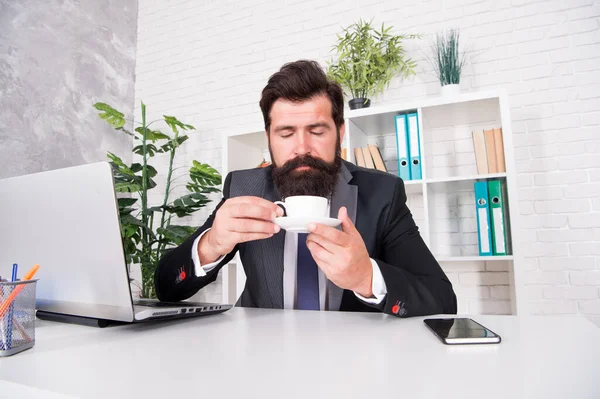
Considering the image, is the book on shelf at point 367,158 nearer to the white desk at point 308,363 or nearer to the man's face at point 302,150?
the man's face at point 302,150

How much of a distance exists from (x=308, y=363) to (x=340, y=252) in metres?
0.30

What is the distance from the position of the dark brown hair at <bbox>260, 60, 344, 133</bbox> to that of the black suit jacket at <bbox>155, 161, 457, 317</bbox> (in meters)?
0.25

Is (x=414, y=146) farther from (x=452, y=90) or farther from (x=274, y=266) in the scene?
(x=274, y=266)

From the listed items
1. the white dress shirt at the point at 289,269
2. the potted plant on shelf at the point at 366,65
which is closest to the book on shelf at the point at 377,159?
Result: the potted plant on shelf at the point at 366,65

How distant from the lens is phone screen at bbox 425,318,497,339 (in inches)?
23.8

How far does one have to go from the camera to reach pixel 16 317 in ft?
2.10

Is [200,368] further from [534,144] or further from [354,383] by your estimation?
[534,144]

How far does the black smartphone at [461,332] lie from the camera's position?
→ 59 centimetres

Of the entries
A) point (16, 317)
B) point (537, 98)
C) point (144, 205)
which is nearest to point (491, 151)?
point (537, 98)

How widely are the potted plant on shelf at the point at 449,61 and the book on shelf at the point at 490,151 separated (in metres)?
0.30

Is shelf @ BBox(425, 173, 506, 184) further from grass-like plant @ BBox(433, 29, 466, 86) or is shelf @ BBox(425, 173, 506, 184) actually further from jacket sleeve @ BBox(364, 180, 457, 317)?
jacket sleeve @ BBox(364, 180, 457, 317)

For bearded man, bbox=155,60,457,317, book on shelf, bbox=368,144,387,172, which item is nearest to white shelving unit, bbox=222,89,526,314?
book on shelf, bbox=368,144,387,172

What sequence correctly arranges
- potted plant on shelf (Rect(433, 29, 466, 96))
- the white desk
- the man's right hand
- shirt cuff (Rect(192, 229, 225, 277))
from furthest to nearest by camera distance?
potted plant on shelf (Rect(433, 29, 466, 96)), shirt cuff (Rect(192, 229, 225, 277)), the man's right hand, the white desk

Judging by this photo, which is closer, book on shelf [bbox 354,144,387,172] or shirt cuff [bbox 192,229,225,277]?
shirt cuff [bbox 192,229,225,277]
